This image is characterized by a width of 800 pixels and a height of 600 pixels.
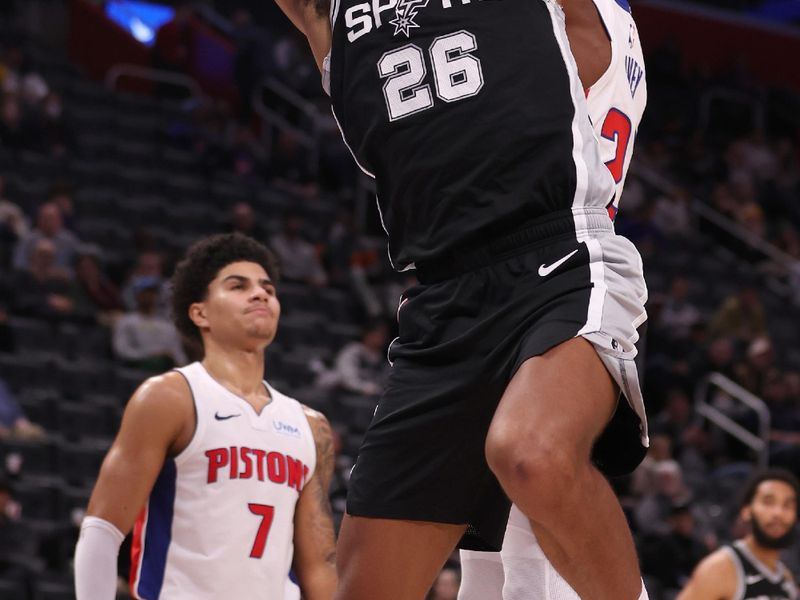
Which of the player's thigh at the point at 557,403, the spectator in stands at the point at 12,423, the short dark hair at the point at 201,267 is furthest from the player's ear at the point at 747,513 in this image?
the spectator in stands at the point at 12,423

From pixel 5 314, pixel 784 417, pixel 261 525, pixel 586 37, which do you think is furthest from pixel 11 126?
pixel 586 37

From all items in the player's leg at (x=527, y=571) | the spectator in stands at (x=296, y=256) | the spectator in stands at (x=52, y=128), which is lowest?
the spectator in stands at (x=296, y=256)

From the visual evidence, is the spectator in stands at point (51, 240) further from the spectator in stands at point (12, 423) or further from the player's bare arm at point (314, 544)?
the player's bare arm at point (314, 544)

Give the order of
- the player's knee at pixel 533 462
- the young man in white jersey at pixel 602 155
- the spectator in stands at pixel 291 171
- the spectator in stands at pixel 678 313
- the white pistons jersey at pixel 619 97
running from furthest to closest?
the spectator in stands at pixel 291 171, the spectator in stands at pixel 678 313, the white pistons jersey at pixel 619 97, the young man in white jersey at pixel 602 155, the player's knee at pixel 533 462

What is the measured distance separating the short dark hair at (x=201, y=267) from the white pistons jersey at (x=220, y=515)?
0.35m

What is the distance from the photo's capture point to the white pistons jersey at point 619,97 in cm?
371

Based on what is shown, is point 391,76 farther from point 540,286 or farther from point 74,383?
point 74,383

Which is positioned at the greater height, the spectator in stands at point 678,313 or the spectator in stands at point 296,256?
the spectator in stands at point 296,256

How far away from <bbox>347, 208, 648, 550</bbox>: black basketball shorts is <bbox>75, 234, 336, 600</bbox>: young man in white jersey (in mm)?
1561

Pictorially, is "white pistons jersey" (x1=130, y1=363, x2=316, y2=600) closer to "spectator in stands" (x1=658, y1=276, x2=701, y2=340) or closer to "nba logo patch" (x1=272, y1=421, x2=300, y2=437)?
"nba logo patch" (x1=272, y1=421, x2=300, y2=437)

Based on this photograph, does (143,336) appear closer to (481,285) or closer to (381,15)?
(381,15)

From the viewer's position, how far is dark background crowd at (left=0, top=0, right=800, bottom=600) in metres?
9.83

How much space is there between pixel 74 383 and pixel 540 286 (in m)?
7.57

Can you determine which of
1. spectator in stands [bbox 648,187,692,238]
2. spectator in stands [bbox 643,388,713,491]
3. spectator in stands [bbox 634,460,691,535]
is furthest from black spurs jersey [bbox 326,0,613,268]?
spectator in stands [bbox 648,187,692,238]
